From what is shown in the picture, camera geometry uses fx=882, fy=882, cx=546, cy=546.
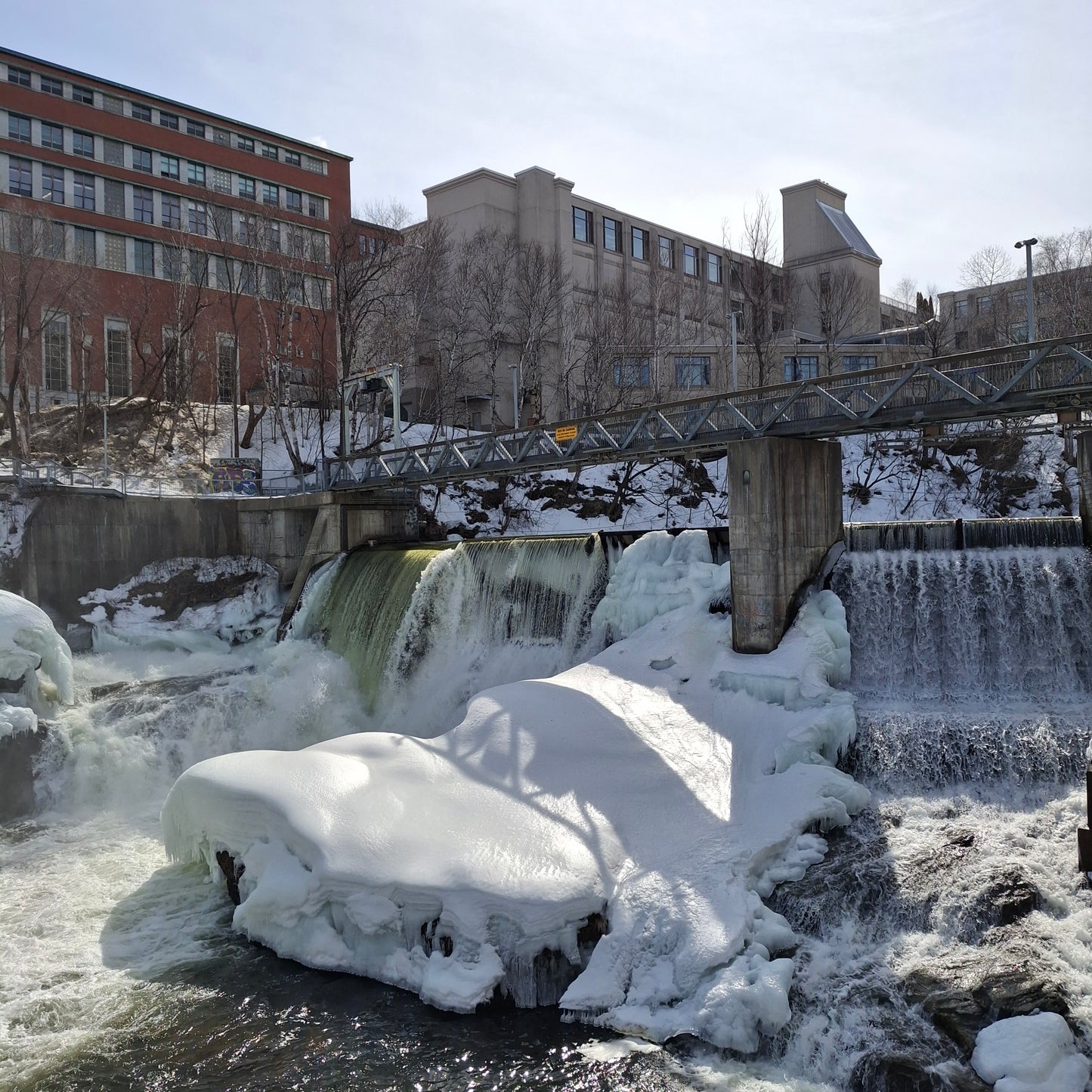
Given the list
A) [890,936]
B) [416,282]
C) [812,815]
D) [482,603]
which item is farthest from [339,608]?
[416,282]

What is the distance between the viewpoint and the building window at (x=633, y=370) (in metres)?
43.8

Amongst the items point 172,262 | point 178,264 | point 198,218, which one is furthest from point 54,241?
point 198,218

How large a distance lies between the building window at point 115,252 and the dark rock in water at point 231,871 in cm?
3955

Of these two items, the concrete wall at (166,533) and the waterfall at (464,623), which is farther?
the concrete wall at (166,533)

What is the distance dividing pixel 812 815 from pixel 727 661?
4.56 m

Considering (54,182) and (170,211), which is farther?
(170,211)

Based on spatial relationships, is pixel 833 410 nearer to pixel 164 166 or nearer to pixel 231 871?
pixel 231 871

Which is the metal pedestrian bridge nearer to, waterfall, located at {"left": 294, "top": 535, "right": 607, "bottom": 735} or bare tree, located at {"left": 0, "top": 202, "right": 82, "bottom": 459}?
waterfall, located at {"left": 294, "top": 535, "right": 607, "bottom": 735}

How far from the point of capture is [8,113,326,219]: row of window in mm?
42188

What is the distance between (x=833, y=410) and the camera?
52.7 ft

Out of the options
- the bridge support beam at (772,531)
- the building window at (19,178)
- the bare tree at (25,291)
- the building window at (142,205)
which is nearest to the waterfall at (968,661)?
the bridge support beam at (772,531)

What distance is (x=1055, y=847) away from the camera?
10.1 meters

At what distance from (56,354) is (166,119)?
14745 millimetres

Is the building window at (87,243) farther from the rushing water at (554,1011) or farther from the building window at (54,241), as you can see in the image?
the rushing water at (554,1011)
